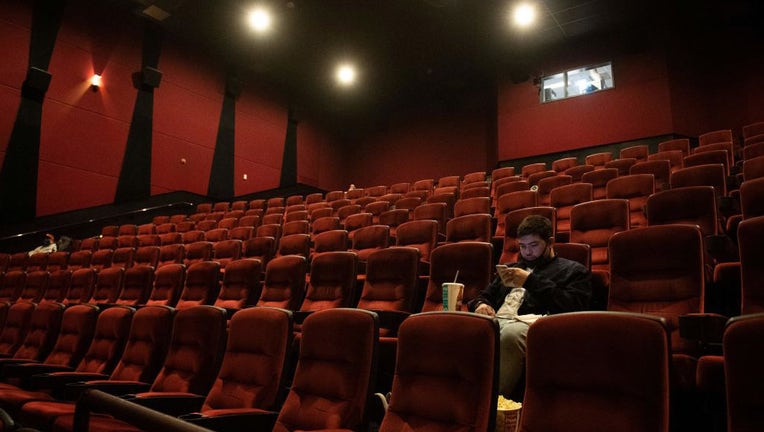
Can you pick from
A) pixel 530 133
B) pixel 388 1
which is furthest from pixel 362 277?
pixel 530 133

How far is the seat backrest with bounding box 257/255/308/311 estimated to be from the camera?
1.59 metres

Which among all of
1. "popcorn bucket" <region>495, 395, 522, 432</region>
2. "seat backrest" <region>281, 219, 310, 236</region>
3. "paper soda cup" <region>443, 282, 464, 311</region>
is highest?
"seat backrest" <region>281, 219, 310, 236</region>

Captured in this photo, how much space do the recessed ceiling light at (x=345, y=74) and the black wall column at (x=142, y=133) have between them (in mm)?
1759

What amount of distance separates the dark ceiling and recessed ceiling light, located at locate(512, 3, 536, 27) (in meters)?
0.08

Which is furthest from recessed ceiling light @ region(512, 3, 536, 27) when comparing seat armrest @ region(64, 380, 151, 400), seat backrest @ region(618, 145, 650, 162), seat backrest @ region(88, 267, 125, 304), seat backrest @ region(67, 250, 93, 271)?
seat armrest @ region(64, 380, 151, 400)

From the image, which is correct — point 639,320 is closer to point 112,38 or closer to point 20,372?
point 20,372

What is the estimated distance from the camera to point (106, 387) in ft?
3.64

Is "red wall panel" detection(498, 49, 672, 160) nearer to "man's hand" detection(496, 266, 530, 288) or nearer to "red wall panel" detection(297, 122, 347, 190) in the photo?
"red wall panel" detection(297, 122, 347, 190)

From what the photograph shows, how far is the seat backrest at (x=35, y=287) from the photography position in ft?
8.28

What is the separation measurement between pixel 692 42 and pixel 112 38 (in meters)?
4.97

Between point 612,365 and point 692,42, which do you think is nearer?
point 612,365

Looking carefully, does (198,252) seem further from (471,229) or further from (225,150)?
(225,150)

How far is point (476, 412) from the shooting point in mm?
708

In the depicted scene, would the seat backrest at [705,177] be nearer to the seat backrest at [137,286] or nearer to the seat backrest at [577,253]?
the seat backrest at [577,253]
